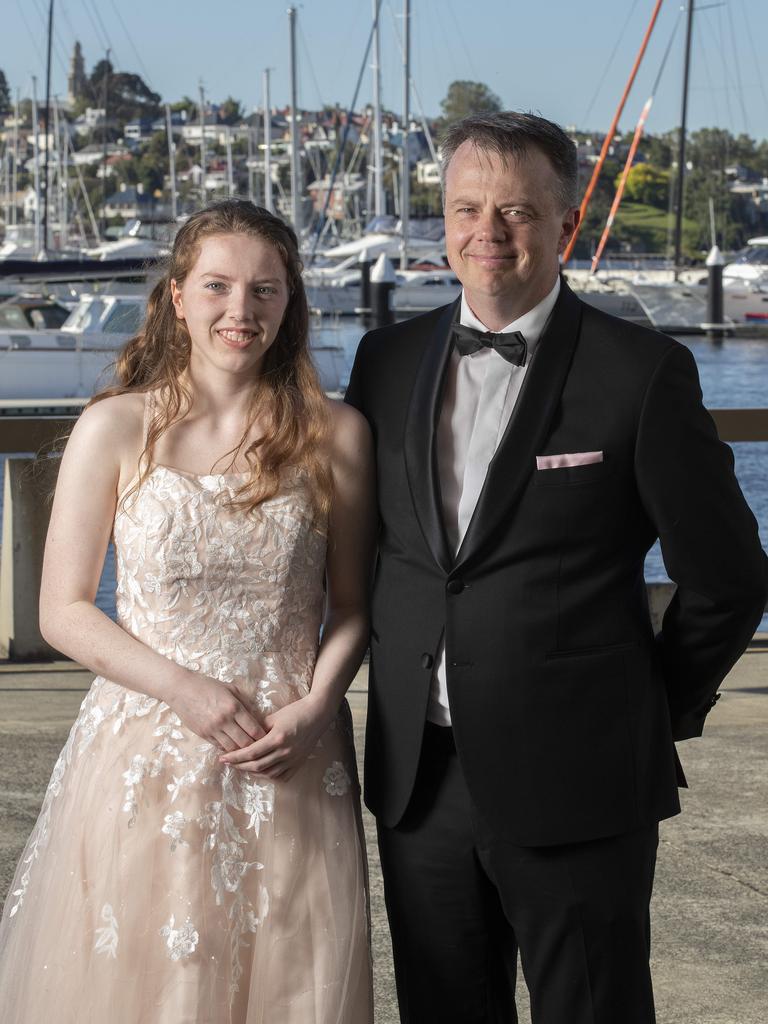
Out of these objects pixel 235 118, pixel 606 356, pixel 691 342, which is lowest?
pixel 691 342

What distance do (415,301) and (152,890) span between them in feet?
136

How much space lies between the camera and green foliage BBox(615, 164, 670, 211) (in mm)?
100750

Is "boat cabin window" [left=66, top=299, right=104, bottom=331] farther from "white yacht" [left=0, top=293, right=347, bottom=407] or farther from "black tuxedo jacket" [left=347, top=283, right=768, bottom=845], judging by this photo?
"black tuxedo jacket" [left=347, top=283, right=768, bottom=845]

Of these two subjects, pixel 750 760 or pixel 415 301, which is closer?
pixel 750 760

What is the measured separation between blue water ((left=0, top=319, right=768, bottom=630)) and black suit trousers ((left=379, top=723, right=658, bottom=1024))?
23.4 feet

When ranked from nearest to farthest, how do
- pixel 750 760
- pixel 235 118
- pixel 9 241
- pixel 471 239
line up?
pixel 471 239 → pixel 750 760 → pixel 9 241 → pixel 235 118

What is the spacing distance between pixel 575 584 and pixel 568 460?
203 millimetres

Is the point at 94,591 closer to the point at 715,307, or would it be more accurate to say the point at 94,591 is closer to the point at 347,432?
the point at 347,432

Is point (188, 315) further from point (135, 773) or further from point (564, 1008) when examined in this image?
point (564, 1008)

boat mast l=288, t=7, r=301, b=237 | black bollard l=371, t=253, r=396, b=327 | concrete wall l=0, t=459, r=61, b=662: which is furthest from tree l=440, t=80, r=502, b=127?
concrete wall l=0, t=459, r=61, b=662

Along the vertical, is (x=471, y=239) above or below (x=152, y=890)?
above

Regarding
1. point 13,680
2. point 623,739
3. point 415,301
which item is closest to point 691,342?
point 415,301

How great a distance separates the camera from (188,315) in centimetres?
259

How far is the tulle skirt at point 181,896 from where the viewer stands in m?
2.46
